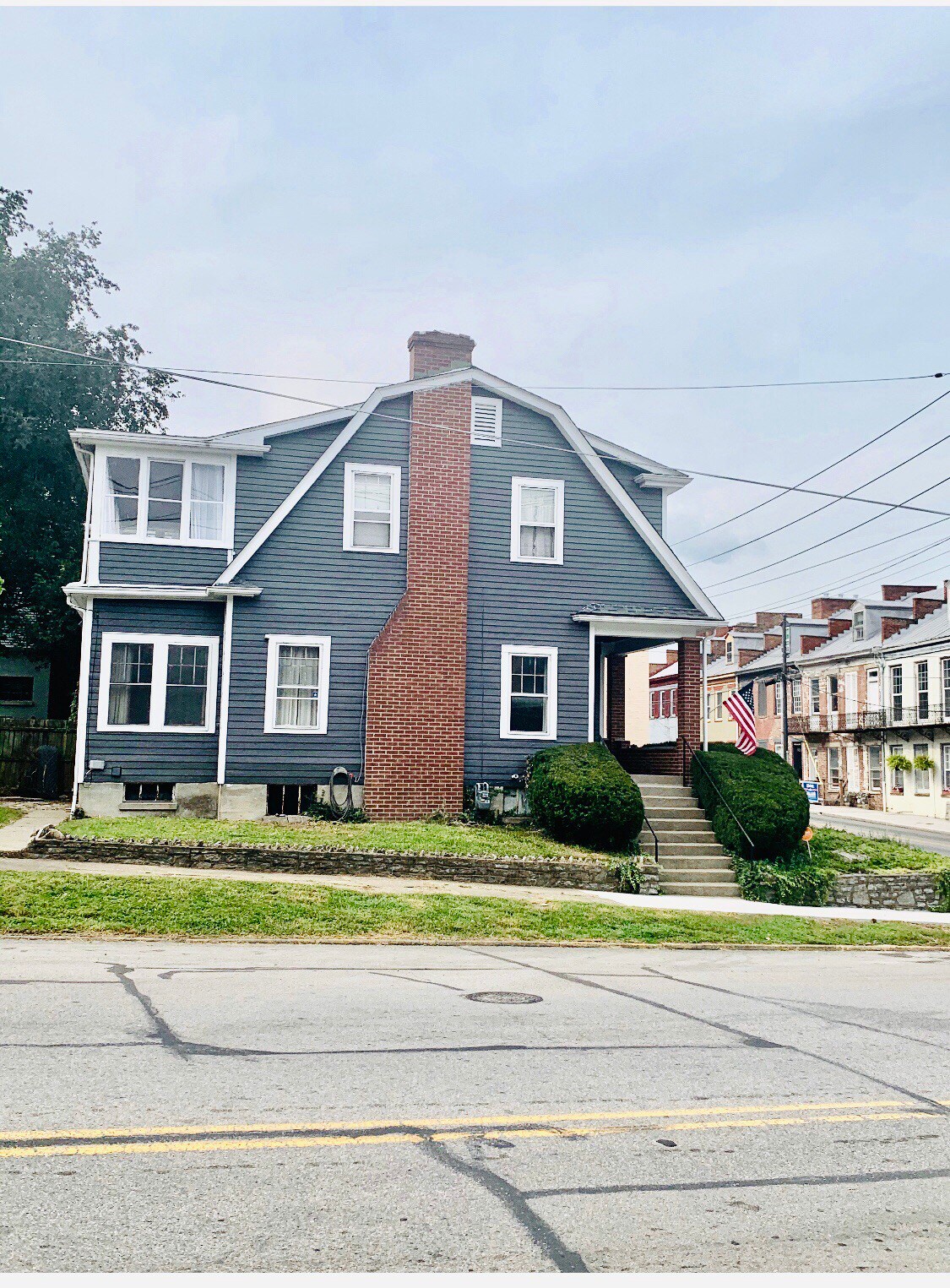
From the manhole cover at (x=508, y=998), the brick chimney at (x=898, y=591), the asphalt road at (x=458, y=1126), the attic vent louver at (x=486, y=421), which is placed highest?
the brick chimney at (x=898, y=591)

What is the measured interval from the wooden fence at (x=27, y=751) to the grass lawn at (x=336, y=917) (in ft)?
46.7

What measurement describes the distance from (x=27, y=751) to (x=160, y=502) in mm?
9586

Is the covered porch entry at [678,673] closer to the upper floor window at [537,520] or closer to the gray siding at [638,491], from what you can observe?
the upper floor window at [537,520]

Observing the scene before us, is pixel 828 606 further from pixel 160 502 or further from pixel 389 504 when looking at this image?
pixel 160 502

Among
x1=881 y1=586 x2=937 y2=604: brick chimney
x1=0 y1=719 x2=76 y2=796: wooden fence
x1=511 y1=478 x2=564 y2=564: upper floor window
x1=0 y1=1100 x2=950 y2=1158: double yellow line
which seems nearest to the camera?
x1=0 y1=1100 x2=950 y2=1158: double yellow line

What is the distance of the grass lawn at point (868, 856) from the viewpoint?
20.1 metres

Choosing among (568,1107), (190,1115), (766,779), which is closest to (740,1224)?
(568,1107)

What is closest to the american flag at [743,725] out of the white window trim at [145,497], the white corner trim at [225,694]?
the white corner trim at [225,694]

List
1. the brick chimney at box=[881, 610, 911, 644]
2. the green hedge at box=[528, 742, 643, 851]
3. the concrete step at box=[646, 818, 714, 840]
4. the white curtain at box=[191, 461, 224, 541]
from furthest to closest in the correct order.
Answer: the brick chimney at box=[881, 610, 911, 644] < the white curtain at box=[191, 461, 224, 541] < the concrete step at box=[646, 818, 714, 840] < the green hedge at box=[528, 742, 643, 851]

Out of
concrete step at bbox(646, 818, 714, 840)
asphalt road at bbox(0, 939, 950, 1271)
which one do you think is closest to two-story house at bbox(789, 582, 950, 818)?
concrete step at bbox(646, 818, 714, 840)

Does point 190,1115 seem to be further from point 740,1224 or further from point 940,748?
point 940,748

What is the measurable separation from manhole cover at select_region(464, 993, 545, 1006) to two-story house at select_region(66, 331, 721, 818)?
11.7 meters

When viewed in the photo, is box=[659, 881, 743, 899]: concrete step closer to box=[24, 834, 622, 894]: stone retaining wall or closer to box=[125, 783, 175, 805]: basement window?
box=[24, 834, 622, 894]: stone retaining wall

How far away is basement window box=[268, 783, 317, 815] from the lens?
2139 centimetres
